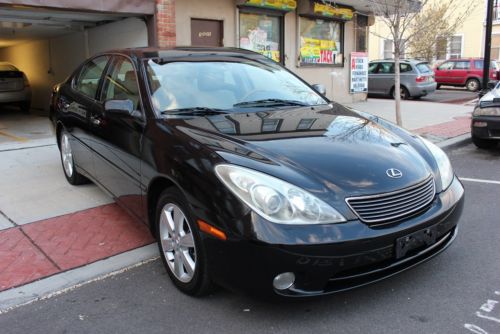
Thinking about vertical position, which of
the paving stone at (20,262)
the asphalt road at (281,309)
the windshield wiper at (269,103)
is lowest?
the asphalt road at (281,309)

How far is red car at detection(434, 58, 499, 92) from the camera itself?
22391mm

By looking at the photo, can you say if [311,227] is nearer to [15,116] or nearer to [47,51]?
[15,116]

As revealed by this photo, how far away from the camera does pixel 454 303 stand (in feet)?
10.3

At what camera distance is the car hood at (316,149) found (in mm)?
2871

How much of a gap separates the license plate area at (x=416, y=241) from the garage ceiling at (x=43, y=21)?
7.56 m

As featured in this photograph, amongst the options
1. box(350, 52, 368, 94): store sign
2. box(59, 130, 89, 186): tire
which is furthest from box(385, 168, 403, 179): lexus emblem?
box(350, 52, 368, 94): store sign

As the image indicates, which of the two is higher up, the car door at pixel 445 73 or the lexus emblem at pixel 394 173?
the car door at pixel 445 73

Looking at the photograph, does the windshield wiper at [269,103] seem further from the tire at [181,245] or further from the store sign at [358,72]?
the store sign at [358,72]

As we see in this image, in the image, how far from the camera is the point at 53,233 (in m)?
4.37

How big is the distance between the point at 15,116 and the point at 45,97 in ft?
5.23

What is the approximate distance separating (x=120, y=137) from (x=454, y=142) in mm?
6707

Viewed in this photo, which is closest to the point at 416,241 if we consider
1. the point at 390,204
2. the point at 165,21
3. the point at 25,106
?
the point at 390,204

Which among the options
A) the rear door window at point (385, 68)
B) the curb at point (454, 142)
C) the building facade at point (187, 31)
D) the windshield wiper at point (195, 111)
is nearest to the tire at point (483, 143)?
the curb at point (454, 142)

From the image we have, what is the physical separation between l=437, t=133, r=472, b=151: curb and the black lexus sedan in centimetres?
487
